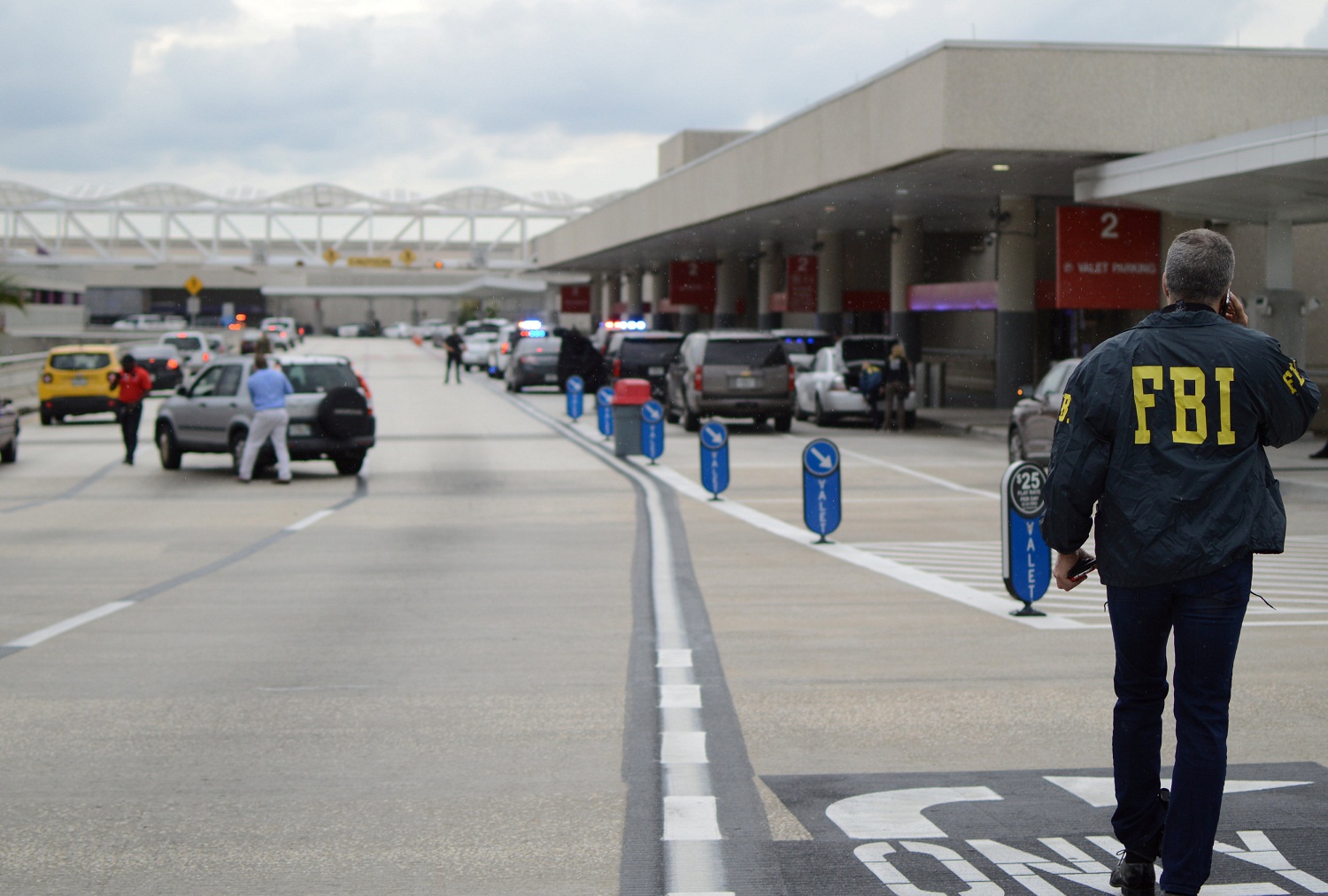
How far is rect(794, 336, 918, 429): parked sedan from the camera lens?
1278 inches

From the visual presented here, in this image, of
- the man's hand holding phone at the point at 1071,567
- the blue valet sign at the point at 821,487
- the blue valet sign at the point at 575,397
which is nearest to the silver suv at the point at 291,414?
the blue valet sign at the point at 821,487

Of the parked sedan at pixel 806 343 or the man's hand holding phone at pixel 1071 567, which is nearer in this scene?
the man's hand holding phone at pixel 1071 567

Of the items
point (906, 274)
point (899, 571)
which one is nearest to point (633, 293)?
point (906, 274)

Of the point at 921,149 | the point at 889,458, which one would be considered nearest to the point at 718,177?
the point at 921,149

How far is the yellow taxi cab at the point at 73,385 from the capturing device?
35.3 meters

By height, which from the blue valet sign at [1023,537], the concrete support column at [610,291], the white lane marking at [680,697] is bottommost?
the white lane marking at [680,697]

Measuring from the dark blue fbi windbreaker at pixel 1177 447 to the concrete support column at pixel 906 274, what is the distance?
116ft

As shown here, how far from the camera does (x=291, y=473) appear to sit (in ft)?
75.5

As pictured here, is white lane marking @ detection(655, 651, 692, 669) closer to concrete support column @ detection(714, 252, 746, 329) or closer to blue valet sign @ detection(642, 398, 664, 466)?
blue valet sign @ detection(642, 398, 664, 466)

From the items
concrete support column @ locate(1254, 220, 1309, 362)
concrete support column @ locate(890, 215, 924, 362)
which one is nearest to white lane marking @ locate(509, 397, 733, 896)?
concrete support column @ locate(1254, 220, 1309, 362)

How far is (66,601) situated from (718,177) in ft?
110

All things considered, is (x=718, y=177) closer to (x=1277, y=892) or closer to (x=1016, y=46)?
(x=1016, y=46)

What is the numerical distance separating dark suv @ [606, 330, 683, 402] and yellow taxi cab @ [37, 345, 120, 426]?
11.2m

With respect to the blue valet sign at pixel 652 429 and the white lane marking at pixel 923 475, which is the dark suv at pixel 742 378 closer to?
the white lane marking at pixel 923 475
